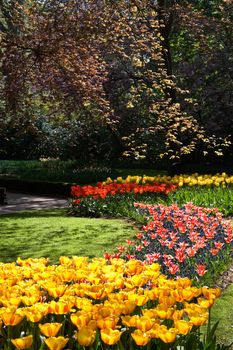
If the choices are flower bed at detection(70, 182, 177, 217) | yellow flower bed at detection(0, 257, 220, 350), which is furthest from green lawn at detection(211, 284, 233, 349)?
flower bed at detection(70, 182, 177, 217)

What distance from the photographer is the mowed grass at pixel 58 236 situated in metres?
8.71

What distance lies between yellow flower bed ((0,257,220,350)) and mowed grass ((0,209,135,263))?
14.5 feet

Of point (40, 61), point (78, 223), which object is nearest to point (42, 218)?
point (78, 223)

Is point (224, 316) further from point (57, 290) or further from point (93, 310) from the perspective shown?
point (93, 310)

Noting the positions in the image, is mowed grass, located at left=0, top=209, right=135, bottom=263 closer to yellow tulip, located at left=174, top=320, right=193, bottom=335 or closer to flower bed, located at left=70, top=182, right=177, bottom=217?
flower bed, located at left=70, top=182, right=177, bottom=217

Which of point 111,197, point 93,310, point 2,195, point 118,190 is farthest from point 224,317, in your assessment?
point 2,195

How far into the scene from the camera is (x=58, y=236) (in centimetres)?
1007

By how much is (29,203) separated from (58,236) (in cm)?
829

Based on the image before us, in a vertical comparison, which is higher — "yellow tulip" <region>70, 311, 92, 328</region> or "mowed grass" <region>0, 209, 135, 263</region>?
"yellow tulip" <region>70, 311, 92, 328</region>

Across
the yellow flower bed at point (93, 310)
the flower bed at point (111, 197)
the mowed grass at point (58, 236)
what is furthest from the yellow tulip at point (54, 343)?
the flower bed at point (111, 197)

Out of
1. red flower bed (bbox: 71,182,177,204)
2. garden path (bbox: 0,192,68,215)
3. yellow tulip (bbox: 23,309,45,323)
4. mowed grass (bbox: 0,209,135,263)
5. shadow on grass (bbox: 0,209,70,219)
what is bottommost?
garden path (bbox: 0,192,68,215)

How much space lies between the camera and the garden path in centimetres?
1656

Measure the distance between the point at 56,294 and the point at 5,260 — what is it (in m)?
5.24

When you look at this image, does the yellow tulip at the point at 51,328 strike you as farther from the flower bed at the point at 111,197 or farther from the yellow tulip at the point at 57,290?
the flower bed at the point at 111,197
